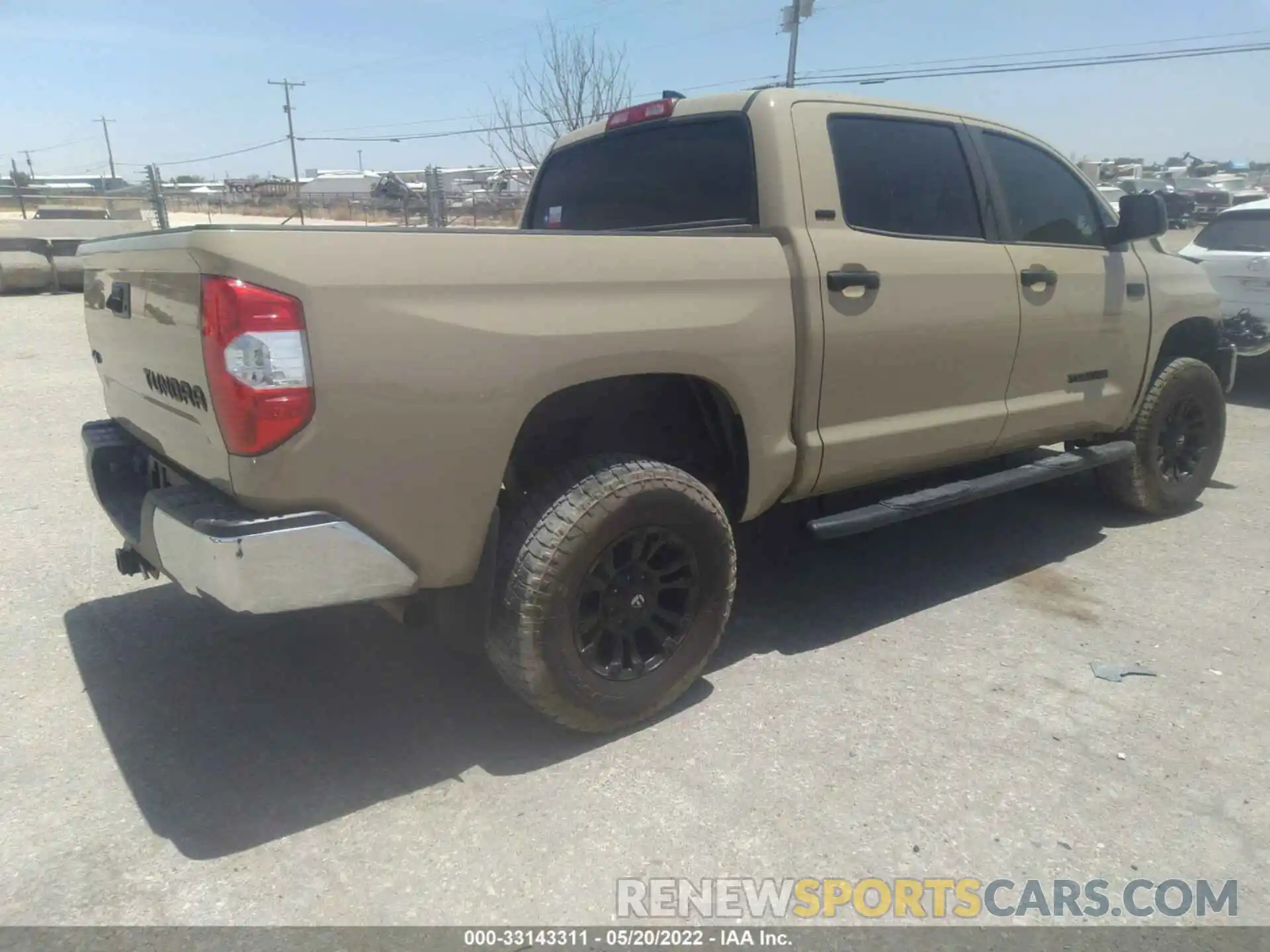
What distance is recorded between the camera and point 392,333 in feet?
7.89

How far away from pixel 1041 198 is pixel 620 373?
2.69 meters

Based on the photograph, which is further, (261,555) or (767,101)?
(767,101)

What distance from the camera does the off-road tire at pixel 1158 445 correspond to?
4992 mm

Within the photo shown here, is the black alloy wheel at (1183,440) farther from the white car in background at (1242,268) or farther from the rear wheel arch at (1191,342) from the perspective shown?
the white car in background at (1242,268)

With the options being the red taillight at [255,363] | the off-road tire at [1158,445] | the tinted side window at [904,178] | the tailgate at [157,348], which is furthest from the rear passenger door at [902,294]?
the tailgate at [157,348]

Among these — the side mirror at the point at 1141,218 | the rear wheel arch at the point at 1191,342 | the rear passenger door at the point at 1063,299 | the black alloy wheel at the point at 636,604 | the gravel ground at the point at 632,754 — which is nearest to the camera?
the gravel ground at the point at 632,754

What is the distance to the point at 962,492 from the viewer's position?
4.00 meters

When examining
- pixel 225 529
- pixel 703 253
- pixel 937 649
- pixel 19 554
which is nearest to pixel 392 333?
pixel 225 529

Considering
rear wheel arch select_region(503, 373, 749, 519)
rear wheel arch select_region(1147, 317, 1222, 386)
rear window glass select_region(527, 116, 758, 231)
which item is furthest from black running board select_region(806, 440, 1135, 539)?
rear window glass select_region(527, 116, 758, 231)

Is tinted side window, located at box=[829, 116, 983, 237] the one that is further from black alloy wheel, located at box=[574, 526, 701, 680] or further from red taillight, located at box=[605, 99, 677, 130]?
black alloy wheel, located at box=[574, 526, 701, 680]

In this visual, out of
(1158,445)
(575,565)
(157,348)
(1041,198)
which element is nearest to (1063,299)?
(1041,198)

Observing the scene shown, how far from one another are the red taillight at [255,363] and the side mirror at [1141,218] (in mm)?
3922

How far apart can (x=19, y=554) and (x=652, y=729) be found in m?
3.42

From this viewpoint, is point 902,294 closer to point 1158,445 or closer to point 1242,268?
point 1158,445
